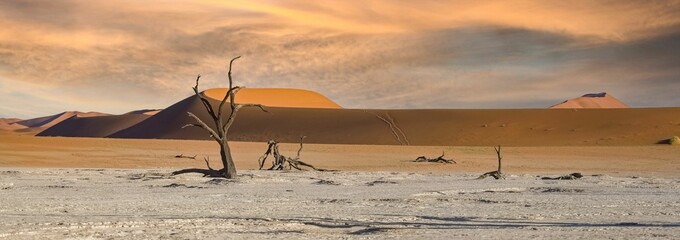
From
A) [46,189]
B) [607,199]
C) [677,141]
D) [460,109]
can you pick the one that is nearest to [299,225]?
[607,199]

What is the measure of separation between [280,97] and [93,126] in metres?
40.0

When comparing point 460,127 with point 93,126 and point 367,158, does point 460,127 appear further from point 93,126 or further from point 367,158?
point 93,126

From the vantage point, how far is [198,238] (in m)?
9.87

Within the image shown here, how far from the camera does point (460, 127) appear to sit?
274ft

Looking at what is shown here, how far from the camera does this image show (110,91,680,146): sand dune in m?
71.1

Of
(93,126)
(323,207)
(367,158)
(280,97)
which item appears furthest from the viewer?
(280,97)

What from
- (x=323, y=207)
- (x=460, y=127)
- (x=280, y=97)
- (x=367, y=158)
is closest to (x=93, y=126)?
(x=280, y=97)

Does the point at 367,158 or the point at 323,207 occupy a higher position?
the point at 367,158

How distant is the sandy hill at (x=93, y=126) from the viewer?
140 metres

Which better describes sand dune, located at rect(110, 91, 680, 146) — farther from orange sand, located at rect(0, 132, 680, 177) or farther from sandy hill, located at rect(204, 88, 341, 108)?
sandy hill, located at rect(204, 88, 341, 108)

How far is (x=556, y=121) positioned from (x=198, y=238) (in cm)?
7483

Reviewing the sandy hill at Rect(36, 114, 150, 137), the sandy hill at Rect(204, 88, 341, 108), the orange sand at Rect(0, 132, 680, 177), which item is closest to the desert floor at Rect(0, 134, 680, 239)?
the orange sand at Rect(0, 132, 680, 177)

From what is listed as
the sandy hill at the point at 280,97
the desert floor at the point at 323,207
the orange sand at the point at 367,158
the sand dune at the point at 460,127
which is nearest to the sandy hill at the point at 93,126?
the sandy hill at the point at 280,97

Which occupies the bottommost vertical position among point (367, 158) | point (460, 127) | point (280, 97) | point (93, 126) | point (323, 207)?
point (323, 207)
